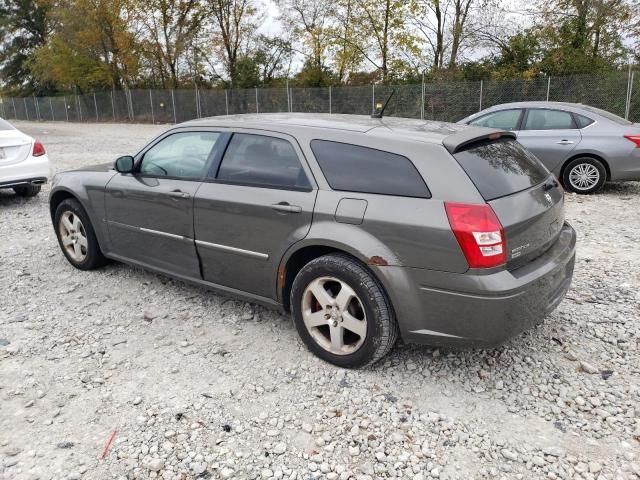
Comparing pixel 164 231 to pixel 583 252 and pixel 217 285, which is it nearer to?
pixel 217 285

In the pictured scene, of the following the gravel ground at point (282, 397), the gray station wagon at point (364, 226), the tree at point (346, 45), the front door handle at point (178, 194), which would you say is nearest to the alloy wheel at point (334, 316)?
the gray station wagon at point (364, 226)

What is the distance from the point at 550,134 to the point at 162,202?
694 centimetres

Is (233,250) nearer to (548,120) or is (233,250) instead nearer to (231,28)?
(548,120)

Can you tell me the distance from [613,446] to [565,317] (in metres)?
1.53

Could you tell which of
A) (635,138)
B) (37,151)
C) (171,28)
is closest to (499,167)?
(635,138)

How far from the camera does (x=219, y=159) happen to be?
404 cm

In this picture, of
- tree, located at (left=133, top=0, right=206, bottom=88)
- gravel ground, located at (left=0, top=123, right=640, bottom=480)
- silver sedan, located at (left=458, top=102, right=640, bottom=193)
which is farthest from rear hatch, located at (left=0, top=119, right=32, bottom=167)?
tree, located at (left=133, top=0, right=206, bottom=88)

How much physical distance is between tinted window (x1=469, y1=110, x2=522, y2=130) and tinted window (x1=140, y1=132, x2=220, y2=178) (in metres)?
6.31

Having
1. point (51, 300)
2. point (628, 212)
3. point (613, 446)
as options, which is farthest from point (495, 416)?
point (628, 212)

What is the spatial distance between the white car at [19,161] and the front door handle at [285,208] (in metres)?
6.28

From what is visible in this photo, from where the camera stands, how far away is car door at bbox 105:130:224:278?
163 inches

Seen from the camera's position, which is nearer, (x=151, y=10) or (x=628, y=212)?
Answer: (x=628, y=212)

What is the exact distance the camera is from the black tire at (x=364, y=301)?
3182 mm

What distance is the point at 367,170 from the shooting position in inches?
130
